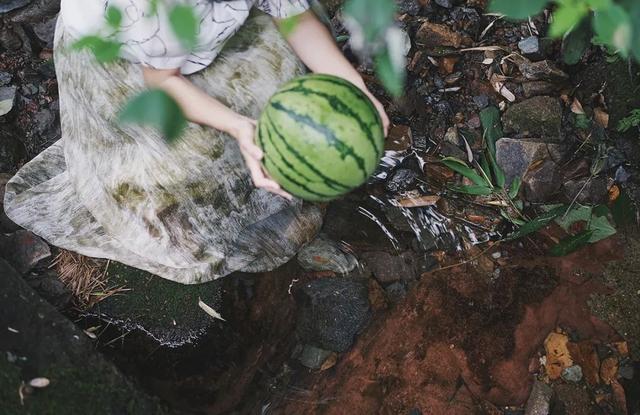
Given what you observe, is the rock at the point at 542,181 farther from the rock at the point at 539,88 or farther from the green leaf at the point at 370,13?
the green leaf at the point at 370,13

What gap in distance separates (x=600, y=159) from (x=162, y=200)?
7.61ft

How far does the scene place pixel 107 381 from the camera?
2.76 meters

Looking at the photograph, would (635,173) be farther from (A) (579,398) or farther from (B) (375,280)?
(B) (375,280)

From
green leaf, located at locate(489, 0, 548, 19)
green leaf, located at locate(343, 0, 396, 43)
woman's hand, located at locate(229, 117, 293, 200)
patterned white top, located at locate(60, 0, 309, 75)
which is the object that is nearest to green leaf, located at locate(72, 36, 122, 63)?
green leaf, located at locate(343, 0, 396, 43)

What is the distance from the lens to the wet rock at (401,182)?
3588 millimetres

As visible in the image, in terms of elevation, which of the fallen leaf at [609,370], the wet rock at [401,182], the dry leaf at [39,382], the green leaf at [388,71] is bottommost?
the fallen leaf at [609,370]

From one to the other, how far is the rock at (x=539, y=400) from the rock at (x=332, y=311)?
90 centimetres

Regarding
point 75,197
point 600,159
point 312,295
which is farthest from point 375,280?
point 75,197

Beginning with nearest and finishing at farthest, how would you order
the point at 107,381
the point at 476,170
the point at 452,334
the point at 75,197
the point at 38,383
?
the point at 38,383 < the point at 107,381 < the point at 75,197 < the point at 452,334 < the point at 476,170

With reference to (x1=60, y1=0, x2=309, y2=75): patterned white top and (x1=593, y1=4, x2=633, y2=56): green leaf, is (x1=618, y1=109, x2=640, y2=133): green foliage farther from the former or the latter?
(x1=593, y1=4, x2=633, y2=56): green leaf

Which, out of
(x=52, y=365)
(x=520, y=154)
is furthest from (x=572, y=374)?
(x=52, y=365)

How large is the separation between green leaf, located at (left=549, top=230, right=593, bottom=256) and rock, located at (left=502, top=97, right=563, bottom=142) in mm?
599

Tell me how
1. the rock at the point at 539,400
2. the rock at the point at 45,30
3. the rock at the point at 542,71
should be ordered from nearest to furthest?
the rock at the point at 539,400 < the rock at the point at 542,71 < the rock at the point at 45,30

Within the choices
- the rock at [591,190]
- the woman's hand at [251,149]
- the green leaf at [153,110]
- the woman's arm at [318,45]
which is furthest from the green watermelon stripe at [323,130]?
the rock at [591,190]
